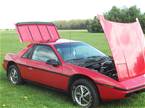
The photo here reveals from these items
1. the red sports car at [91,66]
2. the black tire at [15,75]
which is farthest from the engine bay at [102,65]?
the black tire at [15,75]

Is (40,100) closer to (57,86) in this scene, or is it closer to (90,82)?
(57,86)

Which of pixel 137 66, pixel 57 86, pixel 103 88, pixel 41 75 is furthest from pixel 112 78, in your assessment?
Answer: pixel 41 75

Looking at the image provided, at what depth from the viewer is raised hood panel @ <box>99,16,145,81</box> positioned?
24.6 ft

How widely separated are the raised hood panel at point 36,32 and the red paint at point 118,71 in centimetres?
159

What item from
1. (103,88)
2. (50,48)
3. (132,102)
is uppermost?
(50,48)

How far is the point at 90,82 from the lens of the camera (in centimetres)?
746

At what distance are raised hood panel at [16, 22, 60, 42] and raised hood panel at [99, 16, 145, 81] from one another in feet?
9.28

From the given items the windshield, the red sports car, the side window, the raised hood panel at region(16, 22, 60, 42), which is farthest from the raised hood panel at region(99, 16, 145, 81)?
the raised hood panel at region(16, 22, 60, 42)

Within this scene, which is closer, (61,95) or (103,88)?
(103,88)

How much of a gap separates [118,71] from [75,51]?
1.76m

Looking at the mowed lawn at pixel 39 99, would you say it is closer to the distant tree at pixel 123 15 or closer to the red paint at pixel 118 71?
the red paint at pixel 118 71

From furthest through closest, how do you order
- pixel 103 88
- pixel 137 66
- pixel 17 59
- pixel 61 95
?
pixel 17 59 → pixel 61 95 → pixel 137 66 → pixel 103 88

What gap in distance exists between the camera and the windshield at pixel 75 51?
8.59 metres

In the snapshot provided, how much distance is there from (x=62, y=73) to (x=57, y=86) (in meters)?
0.37
